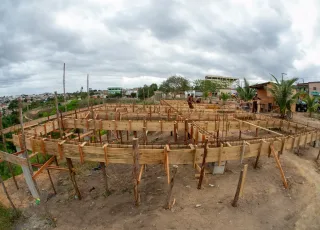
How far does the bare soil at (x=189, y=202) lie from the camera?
5.52 m

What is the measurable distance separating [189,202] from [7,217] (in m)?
6.79

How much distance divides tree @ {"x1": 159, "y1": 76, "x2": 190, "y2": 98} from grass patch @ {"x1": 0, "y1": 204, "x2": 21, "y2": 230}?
43.3 m

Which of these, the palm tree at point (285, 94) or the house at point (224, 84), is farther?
the house at point (224, 84)

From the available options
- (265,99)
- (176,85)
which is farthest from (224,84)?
(265,99)

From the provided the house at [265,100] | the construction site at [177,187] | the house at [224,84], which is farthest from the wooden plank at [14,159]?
the house at [224,84]

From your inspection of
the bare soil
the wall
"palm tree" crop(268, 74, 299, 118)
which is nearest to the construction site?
the bare soil

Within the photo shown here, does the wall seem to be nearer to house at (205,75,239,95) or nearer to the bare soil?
house at (205,75,239,95)

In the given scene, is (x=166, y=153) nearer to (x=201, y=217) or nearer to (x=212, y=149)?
(x=212, y=149)

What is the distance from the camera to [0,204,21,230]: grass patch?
268 inches

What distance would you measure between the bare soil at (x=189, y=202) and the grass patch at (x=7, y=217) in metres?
0.36

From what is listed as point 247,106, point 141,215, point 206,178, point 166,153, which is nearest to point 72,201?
point 141,215

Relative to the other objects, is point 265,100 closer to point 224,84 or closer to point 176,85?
point 224,84

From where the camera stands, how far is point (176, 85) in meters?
49.6

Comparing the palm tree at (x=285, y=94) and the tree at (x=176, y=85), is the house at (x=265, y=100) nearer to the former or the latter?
the palm tree at (x=285, y=94)
